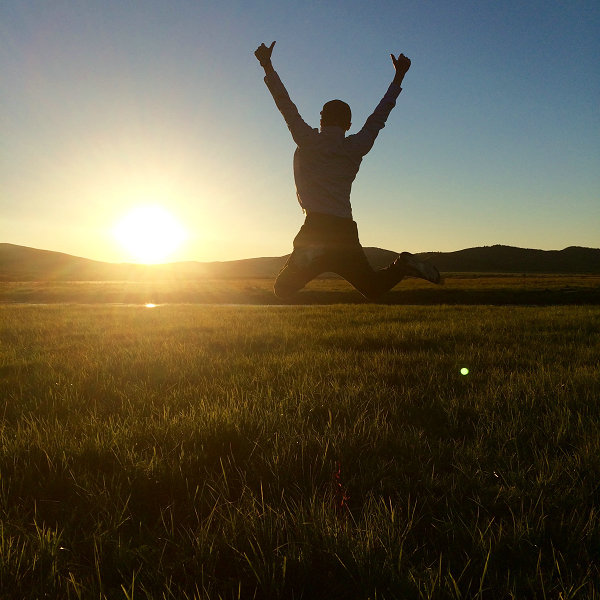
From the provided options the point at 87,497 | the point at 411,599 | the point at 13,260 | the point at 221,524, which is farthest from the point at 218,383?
the point at 13,260

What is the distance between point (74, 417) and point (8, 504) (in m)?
1.68

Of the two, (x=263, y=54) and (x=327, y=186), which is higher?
(x=263, y=54)

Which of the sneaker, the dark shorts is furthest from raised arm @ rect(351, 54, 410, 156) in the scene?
the sneaker

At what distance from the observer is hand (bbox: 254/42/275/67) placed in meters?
5.51

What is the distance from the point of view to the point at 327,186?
18.2 ft

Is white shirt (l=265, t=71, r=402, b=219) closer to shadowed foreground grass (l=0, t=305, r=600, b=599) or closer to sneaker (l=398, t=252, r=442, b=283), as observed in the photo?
sneaker (l=398, t=252, r=442, b=283)

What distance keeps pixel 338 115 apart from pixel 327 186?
0.94 metres

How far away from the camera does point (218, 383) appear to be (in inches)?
216

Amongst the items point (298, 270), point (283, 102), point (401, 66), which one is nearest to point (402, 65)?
point (401, 66)

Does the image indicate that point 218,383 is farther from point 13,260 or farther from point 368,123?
point 13,260

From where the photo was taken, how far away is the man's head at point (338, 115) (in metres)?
5.62

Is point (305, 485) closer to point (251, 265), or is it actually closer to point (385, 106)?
point (385, 106)

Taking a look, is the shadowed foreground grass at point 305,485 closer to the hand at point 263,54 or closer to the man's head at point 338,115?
the man's head at point 338,115

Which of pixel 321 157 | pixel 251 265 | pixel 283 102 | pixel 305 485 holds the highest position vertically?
pixel 251 265
